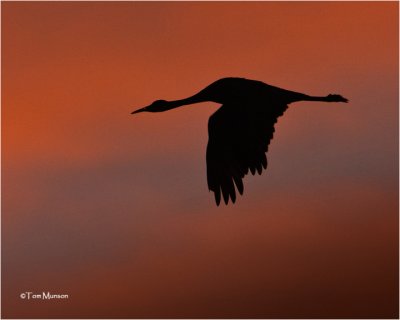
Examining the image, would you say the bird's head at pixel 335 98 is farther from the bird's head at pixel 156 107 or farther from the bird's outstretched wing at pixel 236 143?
the bird's head at pixel 156 107

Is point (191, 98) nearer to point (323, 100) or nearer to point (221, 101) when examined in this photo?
point (221, 101)

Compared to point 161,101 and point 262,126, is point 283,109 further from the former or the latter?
point 161,101

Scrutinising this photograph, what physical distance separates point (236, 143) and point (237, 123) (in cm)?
35

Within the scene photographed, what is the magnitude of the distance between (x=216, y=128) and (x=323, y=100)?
5.96ft

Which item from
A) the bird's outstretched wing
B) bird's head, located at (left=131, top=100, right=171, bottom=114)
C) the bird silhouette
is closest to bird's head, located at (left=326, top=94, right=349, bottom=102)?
the bird silhouette

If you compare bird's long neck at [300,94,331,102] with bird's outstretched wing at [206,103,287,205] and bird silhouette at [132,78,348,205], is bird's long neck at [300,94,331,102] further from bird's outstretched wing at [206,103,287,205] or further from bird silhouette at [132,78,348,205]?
bird's outstretched wing at [206,103,287,205]

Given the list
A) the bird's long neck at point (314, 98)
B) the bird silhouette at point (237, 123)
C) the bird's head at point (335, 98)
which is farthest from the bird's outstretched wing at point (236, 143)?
the bird's head at point (335, 98)

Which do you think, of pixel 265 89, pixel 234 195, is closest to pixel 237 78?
pixel 265 89

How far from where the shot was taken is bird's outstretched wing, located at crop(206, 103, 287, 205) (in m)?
24.7

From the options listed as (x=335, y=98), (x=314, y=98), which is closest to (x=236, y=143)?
(x=314, y=98)

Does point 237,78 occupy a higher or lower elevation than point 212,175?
higher

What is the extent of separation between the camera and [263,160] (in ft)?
81.7

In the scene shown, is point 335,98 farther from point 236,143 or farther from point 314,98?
point 236,143

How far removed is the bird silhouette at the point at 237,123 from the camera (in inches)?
956
